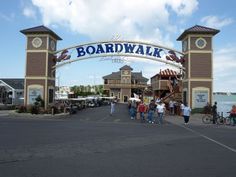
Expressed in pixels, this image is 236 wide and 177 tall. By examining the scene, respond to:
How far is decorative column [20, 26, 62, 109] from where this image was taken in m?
40.5

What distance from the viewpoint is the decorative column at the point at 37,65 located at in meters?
40.5

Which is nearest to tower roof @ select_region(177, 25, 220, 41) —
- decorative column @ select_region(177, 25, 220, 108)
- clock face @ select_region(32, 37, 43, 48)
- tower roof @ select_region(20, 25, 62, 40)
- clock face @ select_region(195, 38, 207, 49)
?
decorative column @ select_region(177, 25, 220, 108)

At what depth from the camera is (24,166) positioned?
10258 millimetres

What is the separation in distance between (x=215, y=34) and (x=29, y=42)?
62.8 ft

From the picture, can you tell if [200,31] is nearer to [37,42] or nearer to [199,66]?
[199,66]

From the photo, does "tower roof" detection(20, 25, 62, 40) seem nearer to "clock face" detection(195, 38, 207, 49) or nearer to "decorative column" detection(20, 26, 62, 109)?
"decorative column" detection(20, 26, 62, 109)

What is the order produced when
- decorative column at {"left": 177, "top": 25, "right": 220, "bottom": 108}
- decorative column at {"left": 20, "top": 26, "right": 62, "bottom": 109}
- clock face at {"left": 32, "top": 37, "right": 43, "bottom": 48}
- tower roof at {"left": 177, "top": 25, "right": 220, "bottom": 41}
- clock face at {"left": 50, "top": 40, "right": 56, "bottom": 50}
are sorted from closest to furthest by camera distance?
decorative column at {"left": 177, "top": 25, "right": 220, "bottom": 108} < tower roof at {"left": 177, "top": 25, "right": 220, "bottom": 41} < decorative column at {"left": 20, "top": 26, "right": 62, "bottom": 109} < clock face at {"left": 32, "top": 37, "right": 43, "bottom": 48} < clock face at {"left": 50, "top": 40, "right": 56, "bottom": 50}

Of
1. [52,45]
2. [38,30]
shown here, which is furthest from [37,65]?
[38,30]

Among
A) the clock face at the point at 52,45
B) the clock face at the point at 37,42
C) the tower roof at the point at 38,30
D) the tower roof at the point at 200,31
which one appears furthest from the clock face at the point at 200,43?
the clock face at the point at 37,42

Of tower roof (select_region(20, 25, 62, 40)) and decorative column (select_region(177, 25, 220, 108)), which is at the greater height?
tower roof (select_region(20, 25, 62, 40))

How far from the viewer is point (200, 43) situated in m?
40.0

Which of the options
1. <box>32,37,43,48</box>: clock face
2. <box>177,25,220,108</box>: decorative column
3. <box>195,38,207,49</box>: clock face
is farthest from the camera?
<box>32,37,43,48</box>: clock face

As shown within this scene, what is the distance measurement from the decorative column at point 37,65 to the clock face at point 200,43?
1498 centimetres

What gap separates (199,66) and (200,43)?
2.38 meters
